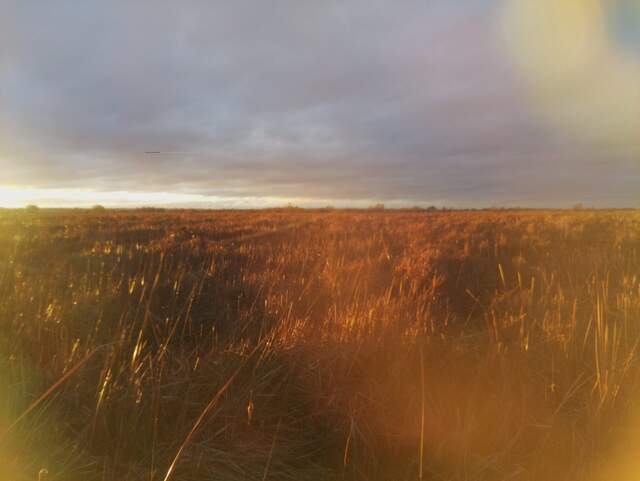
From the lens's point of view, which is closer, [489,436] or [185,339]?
[489,436]

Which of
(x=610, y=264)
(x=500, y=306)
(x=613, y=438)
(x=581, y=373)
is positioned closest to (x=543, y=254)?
(x=610, y=264)

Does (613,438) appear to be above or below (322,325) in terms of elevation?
below

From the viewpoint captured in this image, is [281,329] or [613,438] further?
[281,329]

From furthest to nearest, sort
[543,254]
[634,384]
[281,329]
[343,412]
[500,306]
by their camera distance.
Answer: [543,254]
[500,306]
[281,329]
[634,384]
[343,412]

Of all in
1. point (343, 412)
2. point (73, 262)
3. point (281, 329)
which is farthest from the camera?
point (73, 262)

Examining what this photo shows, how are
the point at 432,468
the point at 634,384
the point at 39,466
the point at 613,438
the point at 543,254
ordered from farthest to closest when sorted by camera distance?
the point at 543,254 → the point at 634,384 → the point at 613,438 → the point at 432,468 → the point at 39,466

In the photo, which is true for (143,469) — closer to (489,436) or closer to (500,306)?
(489,436)

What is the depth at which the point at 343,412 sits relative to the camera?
7.90ft

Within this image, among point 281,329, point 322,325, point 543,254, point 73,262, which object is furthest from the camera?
point 543,254

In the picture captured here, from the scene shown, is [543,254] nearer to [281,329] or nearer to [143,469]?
[281,329]

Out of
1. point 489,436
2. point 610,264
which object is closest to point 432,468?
point 489,436

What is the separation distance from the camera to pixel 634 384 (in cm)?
257

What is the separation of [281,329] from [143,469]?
1.44 meters

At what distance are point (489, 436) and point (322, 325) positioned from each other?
1.53 metres
